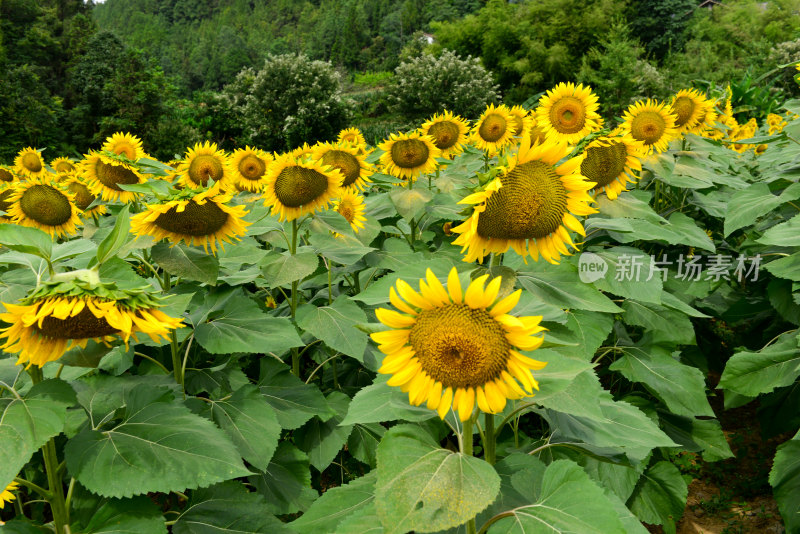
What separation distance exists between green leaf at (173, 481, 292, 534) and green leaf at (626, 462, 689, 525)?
5.35 ft

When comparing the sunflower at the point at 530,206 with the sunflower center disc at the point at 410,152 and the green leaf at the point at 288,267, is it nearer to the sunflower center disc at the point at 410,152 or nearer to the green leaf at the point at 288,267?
the green leaf at the point at 288,267

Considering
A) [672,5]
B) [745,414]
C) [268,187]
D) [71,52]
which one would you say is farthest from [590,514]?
[672,5]

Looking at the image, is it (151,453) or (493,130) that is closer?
(151,453)

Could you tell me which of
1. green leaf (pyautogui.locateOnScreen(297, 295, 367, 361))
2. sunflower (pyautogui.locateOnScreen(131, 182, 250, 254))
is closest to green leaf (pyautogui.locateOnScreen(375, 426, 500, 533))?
green leaf (pyautogui.locateOnScreen(297, 295, 367, 361))

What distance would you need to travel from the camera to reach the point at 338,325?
83.9 inches

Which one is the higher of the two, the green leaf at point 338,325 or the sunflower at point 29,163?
the sunflower at point 29,163

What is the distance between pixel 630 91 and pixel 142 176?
2416cm

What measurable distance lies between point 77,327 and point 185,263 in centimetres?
68

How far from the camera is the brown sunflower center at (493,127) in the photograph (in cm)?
422

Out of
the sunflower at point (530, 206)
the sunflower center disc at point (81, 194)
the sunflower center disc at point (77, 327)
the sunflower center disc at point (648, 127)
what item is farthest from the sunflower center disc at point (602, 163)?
the sunflower center disc at point (81, 194)

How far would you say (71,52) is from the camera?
2961 cm

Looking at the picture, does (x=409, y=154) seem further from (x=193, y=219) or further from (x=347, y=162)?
(x=193, y=219)

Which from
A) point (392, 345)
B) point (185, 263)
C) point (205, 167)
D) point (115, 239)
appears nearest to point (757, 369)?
point (392, 345)

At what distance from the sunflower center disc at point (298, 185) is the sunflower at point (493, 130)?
6.86 feet
